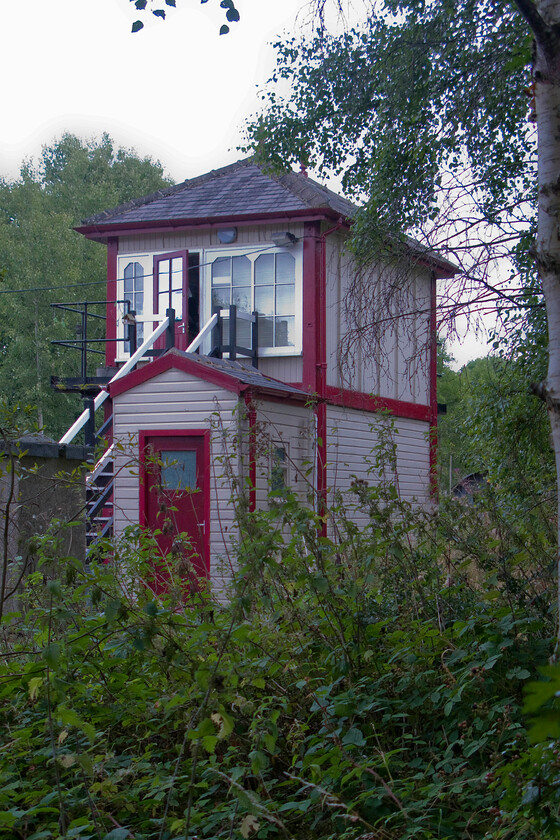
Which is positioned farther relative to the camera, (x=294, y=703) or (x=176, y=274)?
(x=176, y=274)

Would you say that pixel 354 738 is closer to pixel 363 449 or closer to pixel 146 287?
pixel 363 449

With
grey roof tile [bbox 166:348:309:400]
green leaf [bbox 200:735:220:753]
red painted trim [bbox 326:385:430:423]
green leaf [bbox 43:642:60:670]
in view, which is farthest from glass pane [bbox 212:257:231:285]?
green leaf [bbox 200:735:220:753]

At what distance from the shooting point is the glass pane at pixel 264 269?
15.5m

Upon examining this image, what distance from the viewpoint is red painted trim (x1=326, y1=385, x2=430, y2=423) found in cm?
1498

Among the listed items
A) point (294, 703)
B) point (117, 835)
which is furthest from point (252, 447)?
point (117, 835)

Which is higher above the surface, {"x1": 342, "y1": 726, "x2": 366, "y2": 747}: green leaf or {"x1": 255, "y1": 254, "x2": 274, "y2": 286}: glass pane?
{"x1": 255, "y1": 254, "x2": 274, "y2": 286}: glass pane

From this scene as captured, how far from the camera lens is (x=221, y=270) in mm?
16000

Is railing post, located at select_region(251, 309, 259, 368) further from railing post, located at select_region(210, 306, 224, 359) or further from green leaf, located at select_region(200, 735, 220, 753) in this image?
green leaf, located at select_region(200, 735, 220, 753)

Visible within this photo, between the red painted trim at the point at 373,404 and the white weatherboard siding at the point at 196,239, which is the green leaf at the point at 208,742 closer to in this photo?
the red painted trim at the point at 373,404

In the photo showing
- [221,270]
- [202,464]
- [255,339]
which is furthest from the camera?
[221,270]

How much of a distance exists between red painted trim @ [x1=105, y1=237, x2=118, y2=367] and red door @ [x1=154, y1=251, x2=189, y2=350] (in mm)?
1051

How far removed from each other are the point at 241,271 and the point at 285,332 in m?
1.54

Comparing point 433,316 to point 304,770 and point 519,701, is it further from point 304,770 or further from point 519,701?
point 304,770

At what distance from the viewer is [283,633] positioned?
14.4 feet
